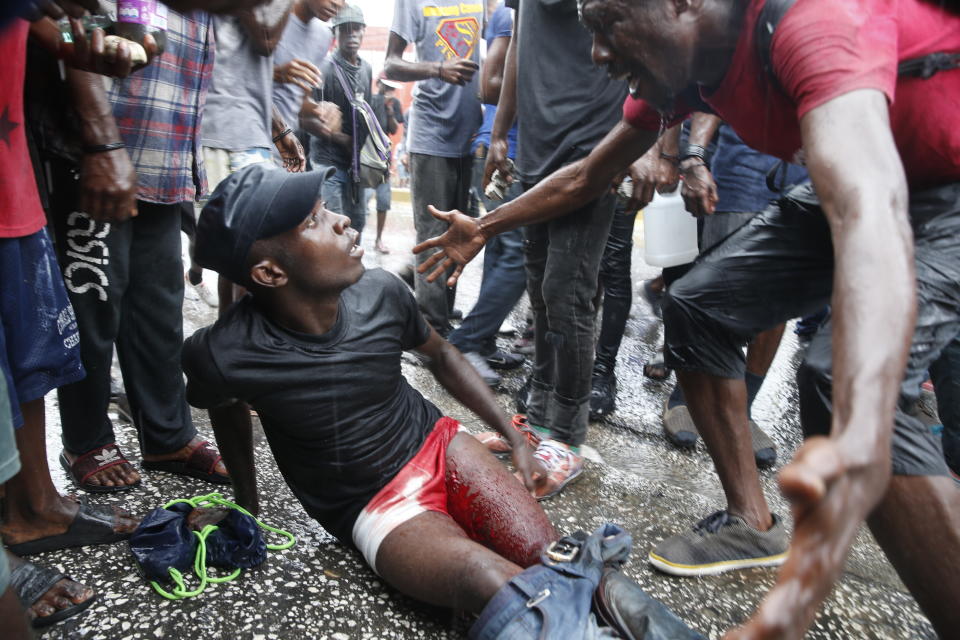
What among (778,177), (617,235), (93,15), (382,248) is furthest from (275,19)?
(382,248)

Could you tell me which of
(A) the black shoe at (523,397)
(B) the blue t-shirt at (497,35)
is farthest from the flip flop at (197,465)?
(B) the blue t-shirt at (497,35)

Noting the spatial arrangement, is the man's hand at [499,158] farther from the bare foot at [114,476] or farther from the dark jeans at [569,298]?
the bare foot at [114,476]

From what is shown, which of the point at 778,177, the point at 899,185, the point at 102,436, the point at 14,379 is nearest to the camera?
the point at 899,185

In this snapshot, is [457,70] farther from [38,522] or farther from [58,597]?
[58,597]

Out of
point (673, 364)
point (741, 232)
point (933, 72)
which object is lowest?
point (673, 364)

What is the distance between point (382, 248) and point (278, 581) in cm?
557

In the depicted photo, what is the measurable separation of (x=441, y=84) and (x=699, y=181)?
200 centimetres

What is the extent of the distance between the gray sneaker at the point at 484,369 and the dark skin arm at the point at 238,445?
1.55 meters

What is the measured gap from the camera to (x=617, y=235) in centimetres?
328

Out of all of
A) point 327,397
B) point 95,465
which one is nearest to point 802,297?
point 327,397

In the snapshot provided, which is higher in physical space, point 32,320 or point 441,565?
point 32,320

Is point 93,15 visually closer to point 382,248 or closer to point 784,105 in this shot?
point 784,105

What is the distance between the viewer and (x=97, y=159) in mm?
1797

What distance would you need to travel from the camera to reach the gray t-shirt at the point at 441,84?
3844 mm
